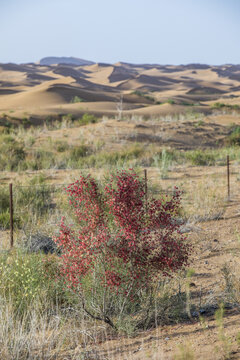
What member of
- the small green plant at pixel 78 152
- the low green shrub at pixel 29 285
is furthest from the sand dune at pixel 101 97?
the low green shrub at pixel 29 285

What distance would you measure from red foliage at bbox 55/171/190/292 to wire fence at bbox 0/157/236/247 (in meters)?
3.79

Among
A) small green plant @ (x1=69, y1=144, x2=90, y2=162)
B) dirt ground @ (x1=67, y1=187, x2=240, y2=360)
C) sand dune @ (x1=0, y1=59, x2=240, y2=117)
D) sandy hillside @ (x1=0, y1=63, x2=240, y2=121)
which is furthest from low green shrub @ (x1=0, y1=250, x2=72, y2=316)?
sand dune @ (x1=0, y1=59, x2=240, y2=117)

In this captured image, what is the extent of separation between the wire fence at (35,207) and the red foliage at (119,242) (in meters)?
3.79

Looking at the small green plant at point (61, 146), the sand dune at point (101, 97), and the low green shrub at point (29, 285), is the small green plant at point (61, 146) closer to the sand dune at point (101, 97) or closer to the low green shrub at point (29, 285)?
the low green shrub at point (29, 285)

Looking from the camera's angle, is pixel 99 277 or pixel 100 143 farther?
pixel 100 143

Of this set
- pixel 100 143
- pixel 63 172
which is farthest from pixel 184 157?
pixel 63 172

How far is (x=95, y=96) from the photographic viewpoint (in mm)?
64750

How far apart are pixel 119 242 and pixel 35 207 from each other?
6891 mm

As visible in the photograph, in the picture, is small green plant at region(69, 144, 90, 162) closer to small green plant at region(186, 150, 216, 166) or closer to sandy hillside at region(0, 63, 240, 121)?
small green plant at region(186, 150, 216, 166)

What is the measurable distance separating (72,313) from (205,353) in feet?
6.61

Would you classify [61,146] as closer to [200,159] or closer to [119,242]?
[200,159]

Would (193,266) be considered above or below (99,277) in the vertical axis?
below

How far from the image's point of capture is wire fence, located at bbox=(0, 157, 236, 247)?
998cm

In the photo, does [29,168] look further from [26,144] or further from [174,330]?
[174,330]
